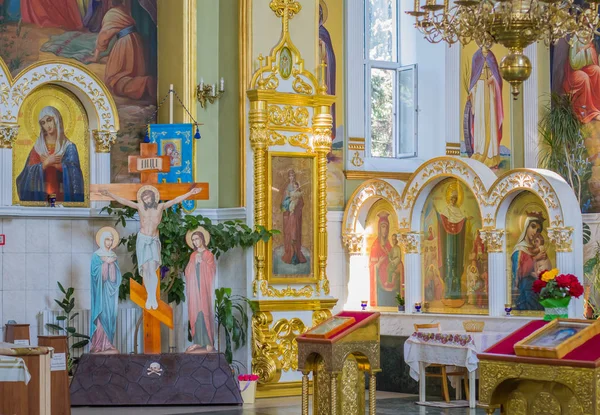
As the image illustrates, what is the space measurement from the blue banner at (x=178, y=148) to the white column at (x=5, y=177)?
191 centimetres

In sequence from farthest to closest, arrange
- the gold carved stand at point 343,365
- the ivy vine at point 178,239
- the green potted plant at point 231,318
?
the green potted plant at point 231,318 < the ivy vine at point 178,239 < the gold carved stand at point 343,365

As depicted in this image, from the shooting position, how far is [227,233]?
1465 centimetres

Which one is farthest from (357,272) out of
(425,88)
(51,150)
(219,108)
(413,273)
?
(51,150)

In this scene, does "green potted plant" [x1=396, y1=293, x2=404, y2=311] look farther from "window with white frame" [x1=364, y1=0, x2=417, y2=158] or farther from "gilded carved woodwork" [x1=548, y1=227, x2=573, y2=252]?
"gilded carved woodwork" [x1=548, y1=227, x2=573, y2=252]

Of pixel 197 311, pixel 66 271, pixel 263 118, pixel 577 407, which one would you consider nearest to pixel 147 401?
pixel 197 311

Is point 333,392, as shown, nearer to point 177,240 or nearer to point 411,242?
point 177,240

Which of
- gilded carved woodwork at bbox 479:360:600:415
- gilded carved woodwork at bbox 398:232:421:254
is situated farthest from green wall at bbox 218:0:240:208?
gilded carved woodwork at bbox 479:360:600:415

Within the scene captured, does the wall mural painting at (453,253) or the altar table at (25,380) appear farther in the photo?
the wall mural painting at (453,253)

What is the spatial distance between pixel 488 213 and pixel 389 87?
395 cm

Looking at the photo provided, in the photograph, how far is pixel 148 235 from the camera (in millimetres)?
13938

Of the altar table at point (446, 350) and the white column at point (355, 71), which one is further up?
the white column at point (355, 71)

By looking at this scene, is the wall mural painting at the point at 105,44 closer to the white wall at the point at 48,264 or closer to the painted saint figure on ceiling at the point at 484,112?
the white wall at the point at 48,264

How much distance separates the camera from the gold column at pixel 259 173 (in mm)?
14992

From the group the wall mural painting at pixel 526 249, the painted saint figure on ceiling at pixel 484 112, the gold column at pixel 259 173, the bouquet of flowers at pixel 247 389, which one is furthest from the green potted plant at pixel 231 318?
the painted saint figure on ceiling at pixel 484 112
